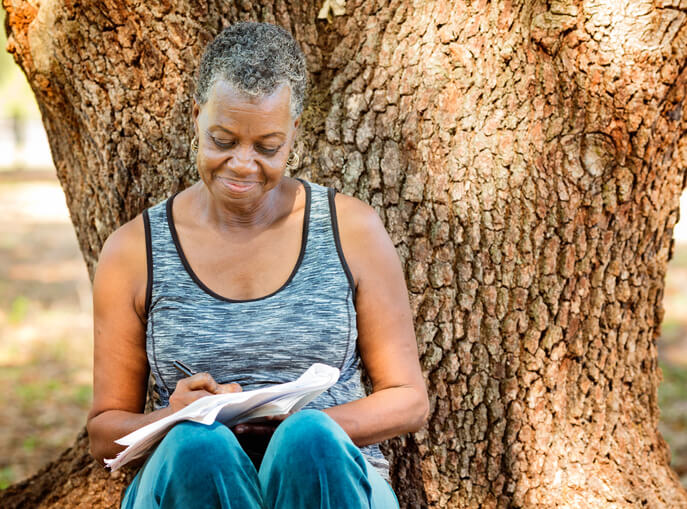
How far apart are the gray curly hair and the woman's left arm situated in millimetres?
432

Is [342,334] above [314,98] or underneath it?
underneath

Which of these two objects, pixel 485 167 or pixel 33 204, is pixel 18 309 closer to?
pixel 485 167

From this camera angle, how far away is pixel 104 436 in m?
2.34

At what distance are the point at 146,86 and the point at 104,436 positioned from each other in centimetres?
124

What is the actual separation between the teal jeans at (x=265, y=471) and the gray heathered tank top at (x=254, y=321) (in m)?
0.40

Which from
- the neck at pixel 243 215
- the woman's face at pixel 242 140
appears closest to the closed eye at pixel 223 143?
the woman's face at pixel 242 140

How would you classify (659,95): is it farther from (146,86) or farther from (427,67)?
(146,86)

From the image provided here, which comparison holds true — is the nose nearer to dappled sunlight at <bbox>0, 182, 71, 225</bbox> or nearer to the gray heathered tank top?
the gray heathered tank top

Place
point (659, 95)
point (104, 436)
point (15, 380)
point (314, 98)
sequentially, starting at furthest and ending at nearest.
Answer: point (15, 380) < point (314, 98) < point (659, 95) < point (104, 436)

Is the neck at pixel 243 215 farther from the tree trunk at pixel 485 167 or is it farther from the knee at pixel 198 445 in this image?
the knee at pixel 198 445

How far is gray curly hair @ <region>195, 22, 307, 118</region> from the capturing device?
7.14 feet

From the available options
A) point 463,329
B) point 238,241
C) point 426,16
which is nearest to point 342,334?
point 238,241

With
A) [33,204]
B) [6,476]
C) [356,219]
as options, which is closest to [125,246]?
[356,219]

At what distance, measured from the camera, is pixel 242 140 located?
2.22 meters
